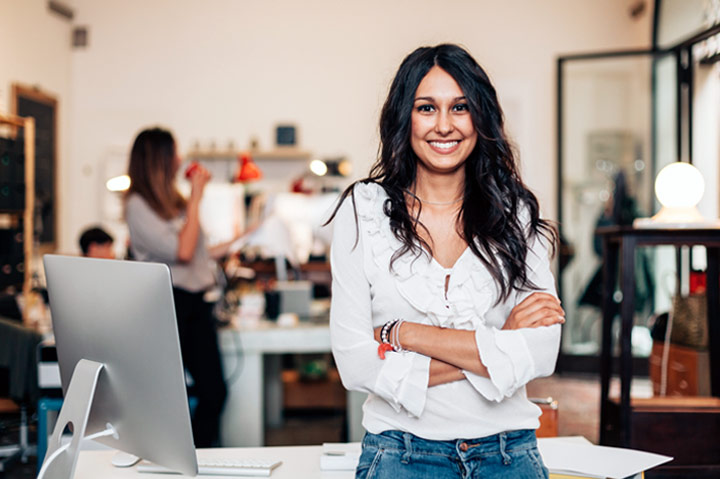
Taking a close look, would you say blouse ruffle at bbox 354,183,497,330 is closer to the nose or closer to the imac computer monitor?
the nose

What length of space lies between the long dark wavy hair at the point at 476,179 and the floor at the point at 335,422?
2238mm

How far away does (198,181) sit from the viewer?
3.19 metres

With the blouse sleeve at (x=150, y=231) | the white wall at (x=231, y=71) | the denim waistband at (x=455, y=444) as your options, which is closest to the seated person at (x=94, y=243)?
the blouse sleeve at (x=150, y=231)

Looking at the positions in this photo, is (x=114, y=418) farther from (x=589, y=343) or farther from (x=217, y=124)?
(x=217, y=124)

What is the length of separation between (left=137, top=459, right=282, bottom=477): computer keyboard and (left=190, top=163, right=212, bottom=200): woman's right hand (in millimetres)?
1713

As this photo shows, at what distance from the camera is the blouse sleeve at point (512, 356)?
1.34 m

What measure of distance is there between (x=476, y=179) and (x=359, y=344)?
0.46 metres

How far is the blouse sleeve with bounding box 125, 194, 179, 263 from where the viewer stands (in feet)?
9.76

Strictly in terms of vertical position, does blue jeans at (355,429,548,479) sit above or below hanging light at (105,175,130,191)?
below

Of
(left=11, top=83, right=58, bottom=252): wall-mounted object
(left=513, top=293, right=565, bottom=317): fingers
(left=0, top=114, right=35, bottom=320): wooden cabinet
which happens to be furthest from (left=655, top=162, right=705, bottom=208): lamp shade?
(left=11, top=83, right=58, bottom=252): wall-mounted object

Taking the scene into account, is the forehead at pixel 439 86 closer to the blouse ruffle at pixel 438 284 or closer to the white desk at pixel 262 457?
the blouse ruffle at pixel 438 284

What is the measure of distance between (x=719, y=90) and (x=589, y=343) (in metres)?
2.25

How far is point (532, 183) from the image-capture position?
265 inches

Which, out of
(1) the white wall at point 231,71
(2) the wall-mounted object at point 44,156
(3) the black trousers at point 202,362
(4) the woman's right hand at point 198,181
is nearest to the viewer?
(3) the black trousers at point 202,362
